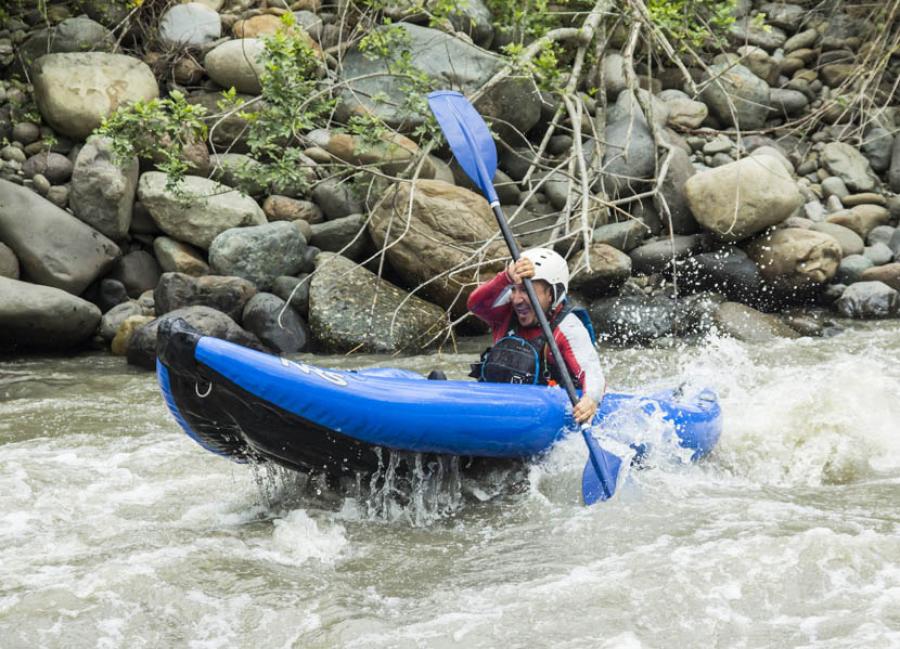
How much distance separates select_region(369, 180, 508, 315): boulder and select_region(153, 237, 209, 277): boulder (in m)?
1.38

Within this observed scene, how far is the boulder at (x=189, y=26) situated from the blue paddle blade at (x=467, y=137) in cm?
485

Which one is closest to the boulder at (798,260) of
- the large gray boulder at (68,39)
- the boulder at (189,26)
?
the boulder at (189,26)

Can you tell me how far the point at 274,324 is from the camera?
7.32 metres

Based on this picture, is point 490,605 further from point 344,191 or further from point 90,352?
point 344,191

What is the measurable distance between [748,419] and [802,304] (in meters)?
3.42

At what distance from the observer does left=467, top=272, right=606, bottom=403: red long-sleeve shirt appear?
14.1 ft

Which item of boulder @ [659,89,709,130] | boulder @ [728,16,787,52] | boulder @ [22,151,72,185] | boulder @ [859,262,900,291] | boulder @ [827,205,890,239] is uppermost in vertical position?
boulder @ [728,16,787,52]

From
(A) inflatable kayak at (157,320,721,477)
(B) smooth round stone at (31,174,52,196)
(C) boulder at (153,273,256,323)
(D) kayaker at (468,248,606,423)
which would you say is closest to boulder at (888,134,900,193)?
(C) boulder at (153,273,256,323)

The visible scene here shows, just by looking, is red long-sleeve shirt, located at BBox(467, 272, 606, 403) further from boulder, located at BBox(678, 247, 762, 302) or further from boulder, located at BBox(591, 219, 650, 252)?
boulder, located at BBox(678, 247, 762, 302)

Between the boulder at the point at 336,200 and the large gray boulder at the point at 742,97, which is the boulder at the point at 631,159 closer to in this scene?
the large gray boulder at the point at 742,97

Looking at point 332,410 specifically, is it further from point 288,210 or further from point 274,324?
point 288,210

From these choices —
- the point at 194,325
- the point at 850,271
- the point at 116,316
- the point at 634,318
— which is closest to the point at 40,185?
the point at 116,316

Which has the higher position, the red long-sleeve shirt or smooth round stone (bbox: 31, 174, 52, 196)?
smooth round stone (bbox: 31, 174, 52, 196)

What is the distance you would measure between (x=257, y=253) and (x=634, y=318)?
289 centimetres
